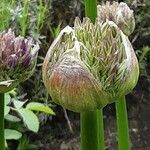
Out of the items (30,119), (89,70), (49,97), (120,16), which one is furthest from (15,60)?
(49,97)

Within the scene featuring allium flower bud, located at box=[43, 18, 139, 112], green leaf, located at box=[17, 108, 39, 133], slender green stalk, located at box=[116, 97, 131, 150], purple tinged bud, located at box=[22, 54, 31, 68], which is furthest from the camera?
green leaf, located at box=[17, 108, 39, 133]

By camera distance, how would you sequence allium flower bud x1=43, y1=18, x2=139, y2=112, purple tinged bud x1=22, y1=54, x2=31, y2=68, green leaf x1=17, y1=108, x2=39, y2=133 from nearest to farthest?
allium flower bud x1=43, y1=18, x2=139, y2=112 → purple tinged bud x1=22, y1=54, x2=31, y2=68 → green leaf x1=17, y1=108, x2=39, y2=133

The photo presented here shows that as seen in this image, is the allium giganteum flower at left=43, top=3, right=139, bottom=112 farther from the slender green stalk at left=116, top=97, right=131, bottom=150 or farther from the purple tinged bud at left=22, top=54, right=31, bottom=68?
the slender green stalk at left=116, top=97, right=131, bottom=150

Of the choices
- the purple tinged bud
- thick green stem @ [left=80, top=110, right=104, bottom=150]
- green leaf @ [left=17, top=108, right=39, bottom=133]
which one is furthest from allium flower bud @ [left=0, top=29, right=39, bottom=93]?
green leaf @ [left=17, top=108, right=39, bottom=133]

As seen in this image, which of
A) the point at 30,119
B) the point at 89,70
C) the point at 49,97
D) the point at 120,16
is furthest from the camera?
the point at 49,97

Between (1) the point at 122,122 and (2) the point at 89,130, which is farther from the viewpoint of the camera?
(1) the point at 122,122

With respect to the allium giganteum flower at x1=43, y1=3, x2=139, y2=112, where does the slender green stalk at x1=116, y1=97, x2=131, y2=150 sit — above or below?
below

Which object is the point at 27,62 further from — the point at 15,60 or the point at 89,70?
the point at 89,70
